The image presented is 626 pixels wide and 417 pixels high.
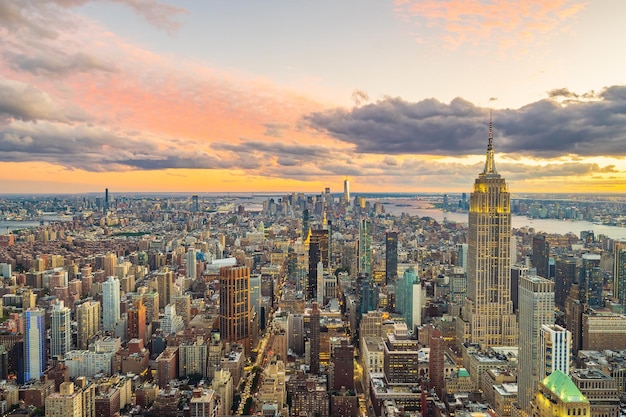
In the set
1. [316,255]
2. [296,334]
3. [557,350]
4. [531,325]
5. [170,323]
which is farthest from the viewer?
[316,255]

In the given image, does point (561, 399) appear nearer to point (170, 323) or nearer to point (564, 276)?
point (564, 276)

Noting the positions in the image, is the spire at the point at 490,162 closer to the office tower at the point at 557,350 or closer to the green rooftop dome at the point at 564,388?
the office tower at the point at 557,350

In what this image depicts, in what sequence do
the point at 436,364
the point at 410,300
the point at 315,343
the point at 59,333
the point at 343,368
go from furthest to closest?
the point at 410,300 < the point at 59,333 < the point at 315,343 < the point at 343,368 < the point at 436,364

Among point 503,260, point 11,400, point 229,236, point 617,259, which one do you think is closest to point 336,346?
point 503,260

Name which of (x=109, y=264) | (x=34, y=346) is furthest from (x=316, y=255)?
(x=34, y=346)

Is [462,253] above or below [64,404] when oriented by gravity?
above

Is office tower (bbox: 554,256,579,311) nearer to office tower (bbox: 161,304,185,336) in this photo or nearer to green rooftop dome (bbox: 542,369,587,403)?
green rooftop dome (bbox: 542,369,587,403)
